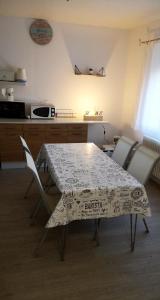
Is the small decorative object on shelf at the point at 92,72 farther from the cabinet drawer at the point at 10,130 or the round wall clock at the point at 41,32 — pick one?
the cabinet drawer at the point at 10,130

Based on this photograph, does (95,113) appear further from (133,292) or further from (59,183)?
(133,292)

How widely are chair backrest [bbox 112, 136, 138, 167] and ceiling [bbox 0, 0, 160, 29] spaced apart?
162 cm

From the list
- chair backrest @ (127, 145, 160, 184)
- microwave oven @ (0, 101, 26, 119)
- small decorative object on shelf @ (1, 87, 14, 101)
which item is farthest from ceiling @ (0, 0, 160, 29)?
chair backrest @ (127, 145, 160, 184)

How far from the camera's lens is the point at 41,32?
12.8ft

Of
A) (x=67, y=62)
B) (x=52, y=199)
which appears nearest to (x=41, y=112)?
(x=67, y=62)

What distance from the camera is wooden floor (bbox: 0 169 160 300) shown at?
1.73 metres

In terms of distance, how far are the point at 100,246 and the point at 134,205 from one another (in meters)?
0.58

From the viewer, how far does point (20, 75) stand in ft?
12.7

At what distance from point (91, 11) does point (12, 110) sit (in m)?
1.88

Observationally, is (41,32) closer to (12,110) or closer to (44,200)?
(12,110)

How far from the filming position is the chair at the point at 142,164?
7.16 feet

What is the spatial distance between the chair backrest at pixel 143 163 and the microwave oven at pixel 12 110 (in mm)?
2211

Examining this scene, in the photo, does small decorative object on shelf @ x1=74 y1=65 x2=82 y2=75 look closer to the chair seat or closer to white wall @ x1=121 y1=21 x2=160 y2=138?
white wall @ x1=121 y1=21 x2=160 y2=138

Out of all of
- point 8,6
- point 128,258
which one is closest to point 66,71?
point 8,6
